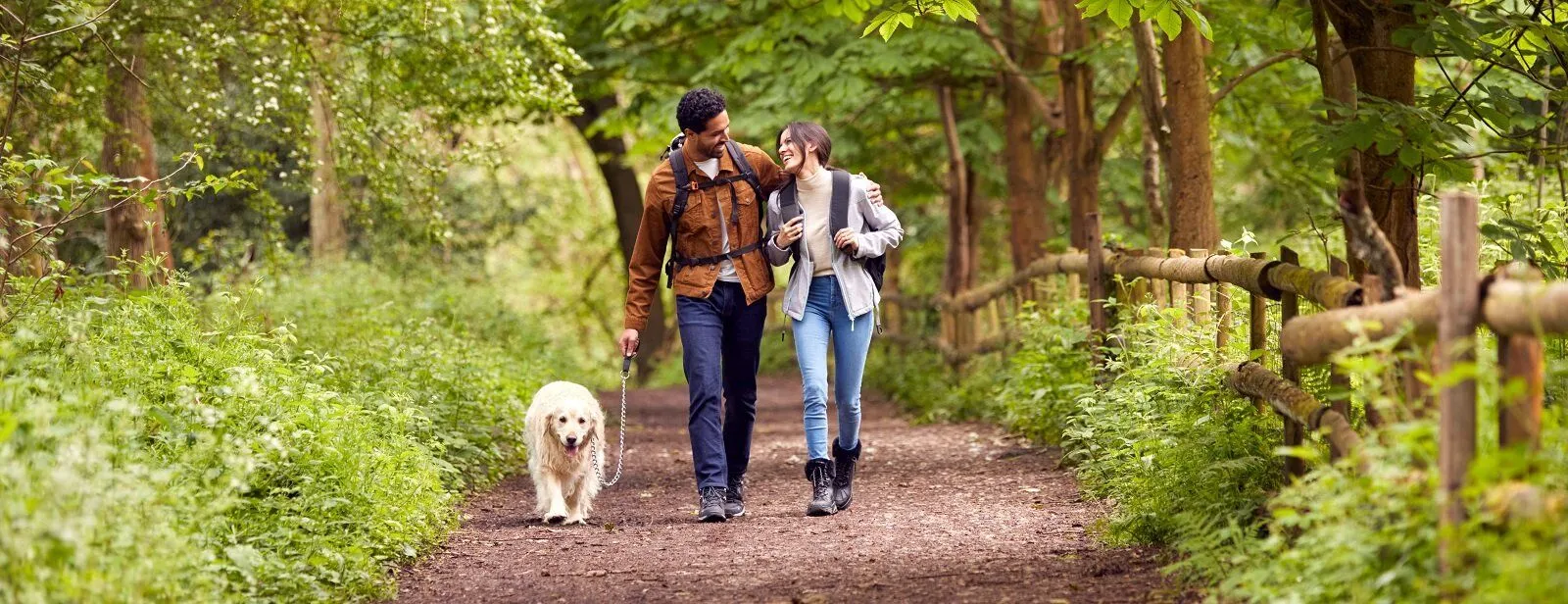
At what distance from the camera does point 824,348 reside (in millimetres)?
7363

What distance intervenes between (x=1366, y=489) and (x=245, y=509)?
4.05 meters

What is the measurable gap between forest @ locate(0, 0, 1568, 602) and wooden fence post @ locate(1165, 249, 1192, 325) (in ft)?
0.18

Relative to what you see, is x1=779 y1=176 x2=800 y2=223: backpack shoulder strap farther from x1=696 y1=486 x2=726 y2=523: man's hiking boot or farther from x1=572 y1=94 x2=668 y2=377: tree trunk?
x1=572 y1=94 x2=668 y2=377: tree trunk

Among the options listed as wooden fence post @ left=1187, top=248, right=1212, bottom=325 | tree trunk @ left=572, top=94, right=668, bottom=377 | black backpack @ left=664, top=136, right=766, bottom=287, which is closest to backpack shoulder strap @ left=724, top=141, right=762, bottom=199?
black backpack @ left=664, top=136, right=766, bottom=287

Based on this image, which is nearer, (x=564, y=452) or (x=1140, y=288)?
(x=564, y=452)

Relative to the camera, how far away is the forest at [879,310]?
13.5ft

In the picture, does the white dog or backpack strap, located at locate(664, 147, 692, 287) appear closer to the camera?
backpack strap, located at locate(664, 147, 692, 287)

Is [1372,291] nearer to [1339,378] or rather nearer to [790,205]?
[1339,378]

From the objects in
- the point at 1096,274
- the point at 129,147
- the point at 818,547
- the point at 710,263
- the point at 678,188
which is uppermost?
the point at 129,147

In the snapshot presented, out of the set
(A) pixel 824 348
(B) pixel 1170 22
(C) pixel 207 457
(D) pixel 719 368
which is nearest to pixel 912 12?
(B) pixel 1170 22

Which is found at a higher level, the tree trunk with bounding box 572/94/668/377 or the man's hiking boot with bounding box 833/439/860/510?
the tree trunk with bounding box 572/94/668/377

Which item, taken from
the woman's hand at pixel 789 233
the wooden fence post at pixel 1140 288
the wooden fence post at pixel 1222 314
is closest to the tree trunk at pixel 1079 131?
the wooden fence post at pixel 1140 288

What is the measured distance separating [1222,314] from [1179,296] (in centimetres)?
117

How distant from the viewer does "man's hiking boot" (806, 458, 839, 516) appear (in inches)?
297
